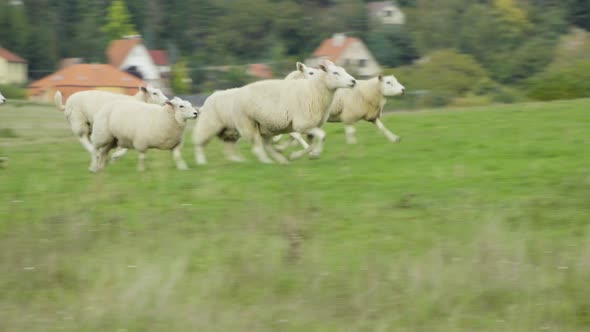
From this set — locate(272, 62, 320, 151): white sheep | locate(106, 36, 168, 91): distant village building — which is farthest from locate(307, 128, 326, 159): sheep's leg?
locate(106, 36, 168, 91): distant village building

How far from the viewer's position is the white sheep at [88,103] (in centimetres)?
1811

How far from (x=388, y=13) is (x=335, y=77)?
112389 mm

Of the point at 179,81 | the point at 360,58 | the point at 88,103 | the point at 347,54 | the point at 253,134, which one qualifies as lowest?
the point at 360,58

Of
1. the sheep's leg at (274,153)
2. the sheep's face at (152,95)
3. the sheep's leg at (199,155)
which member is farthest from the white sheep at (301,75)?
the sheep's face at (152,95)

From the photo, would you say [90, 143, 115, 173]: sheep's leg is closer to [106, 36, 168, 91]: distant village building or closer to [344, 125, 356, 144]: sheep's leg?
[344, 125, 356, 144]: sheep's leg

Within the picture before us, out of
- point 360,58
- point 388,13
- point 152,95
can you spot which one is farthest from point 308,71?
point 388,13

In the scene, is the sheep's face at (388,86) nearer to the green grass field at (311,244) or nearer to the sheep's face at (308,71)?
the sheep's face at (308,71)

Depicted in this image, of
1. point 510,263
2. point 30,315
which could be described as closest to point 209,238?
point 30,315

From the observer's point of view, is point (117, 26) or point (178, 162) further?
point (117, 26)

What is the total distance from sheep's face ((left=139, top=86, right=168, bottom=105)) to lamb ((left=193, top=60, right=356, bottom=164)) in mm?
2093

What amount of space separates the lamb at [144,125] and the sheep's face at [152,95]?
1.73 meters

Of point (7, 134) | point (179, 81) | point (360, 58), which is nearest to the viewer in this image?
point (7, 134)

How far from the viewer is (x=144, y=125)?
639 inches

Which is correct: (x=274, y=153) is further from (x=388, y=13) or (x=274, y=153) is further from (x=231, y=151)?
(x=388, y=13)
